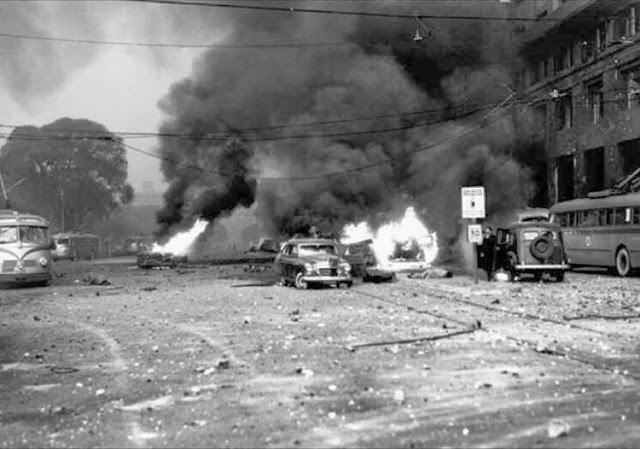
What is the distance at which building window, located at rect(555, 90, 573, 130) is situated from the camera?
45156 millimetres

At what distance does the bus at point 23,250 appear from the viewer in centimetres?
2489

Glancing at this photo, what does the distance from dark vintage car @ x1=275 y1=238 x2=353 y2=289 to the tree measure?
159 feet

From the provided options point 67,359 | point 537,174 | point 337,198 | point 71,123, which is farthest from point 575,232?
point 71,123

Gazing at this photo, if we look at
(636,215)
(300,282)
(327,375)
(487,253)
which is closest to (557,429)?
(327,375)

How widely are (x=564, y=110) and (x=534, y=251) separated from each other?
2572 centimetres

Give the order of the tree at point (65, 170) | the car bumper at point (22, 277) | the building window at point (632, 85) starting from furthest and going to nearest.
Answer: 1. the tree at point (65, 170)
2. the building window at point (632, 85)
3. the car bumper at point (22, 277)

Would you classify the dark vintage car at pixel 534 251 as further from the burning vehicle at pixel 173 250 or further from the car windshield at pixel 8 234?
the burning vehicle at pixel 173 250

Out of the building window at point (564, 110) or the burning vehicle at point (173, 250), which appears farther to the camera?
the building window at point (564, 110)

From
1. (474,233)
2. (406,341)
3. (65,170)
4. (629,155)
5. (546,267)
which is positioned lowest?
(406,341)

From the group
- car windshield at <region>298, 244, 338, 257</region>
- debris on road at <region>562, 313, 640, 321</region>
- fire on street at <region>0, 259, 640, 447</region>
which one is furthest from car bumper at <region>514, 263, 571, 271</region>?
debris on road at <region>562, 313, 640, 321</region>

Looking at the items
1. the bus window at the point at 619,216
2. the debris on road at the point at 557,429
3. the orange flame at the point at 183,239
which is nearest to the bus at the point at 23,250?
the orange flame at the point at 183,239

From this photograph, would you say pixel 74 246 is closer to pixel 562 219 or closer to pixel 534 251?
pixel 562 219

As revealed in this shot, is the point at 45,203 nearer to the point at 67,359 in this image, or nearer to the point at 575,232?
the point at 575,232

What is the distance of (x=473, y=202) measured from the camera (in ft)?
75.0
